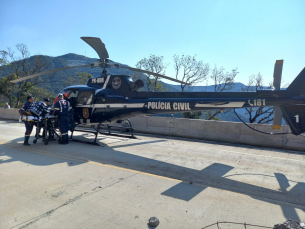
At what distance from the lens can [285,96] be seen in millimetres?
5820

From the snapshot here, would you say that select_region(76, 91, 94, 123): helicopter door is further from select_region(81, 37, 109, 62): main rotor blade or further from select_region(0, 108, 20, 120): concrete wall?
select_region(0, 108, 20, 120): concrete wall

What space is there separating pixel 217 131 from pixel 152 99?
4.25m

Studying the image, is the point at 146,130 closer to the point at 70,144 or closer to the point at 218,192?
the point at 70,144

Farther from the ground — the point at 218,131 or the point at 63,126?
the point at 63,126

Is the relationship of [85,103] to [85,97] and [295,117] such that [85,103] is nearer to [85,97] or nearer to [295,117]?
[85,97]

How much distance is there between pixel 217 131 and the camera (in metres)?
10.6

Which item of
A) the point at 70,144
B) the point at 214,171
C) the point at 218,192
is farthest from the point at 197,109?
the point at 70,144

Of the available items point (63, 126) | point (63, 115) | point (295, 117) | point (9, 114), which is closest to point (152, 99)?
point (63, 115)

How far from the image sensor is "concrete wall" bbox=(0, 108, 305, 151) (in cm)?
912

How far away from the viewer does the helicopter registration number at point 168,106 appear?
731 cm

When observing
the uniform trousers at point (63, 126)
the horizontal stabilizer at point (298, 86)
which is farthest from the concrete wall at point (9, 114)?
the horizontal stabilizer at point (298, 86)

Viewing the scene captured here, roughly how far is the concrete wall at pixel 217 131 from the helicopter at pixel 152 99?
3.44 meters

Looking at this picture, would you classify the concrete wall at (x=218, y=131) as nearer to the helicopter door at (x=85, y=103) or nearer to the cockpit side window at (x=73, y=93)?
the helicopter door at (x=85, y=103)

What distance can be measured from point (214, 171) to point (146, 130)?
23.2ft
